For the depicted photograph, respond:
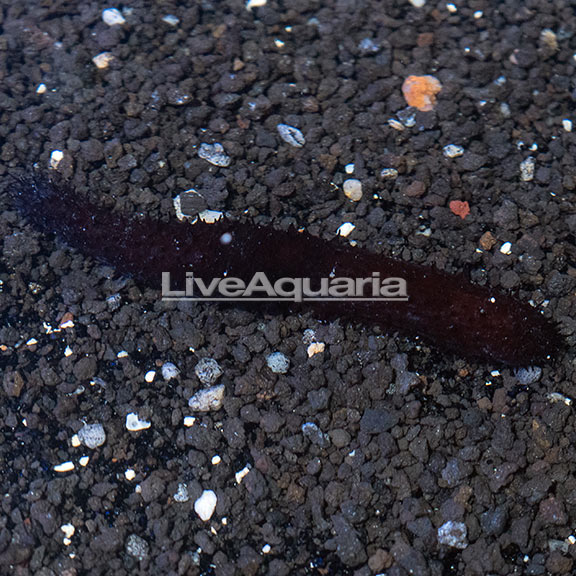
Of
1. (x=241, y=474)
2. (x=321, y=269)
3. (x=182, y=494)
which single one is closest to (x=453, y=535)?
→ (x=241, y=474)

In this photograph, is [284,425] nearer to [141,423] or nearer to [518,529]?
[141,423]

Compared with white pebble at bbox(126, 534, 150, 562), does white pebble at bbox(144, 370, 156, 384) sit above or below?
Answer: above

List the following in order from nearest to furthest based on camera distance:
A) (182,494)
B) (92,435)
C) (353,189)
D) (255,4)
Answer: (182,494), (92,435), (353,189), (255,4)

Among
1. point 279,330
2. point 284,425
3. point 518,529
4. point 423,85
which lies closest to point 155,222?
point 279,330

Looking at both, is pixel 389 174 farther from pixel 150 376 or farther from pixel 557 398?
pixel 150 376

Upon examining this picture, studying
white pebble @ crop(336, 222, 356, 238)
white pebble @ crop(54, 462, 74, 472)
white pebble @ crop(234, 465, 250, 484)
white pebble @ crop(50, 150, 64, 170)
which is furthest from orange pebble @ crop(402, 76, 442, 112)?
white pebble @ crop(54, 462, 74, 472)

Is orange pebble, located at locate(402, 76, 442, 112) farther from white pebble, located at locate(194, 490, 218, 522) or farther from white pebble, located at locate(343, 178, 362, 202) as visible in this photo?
white pebble, located at locate(194, 490, 218, 522)
